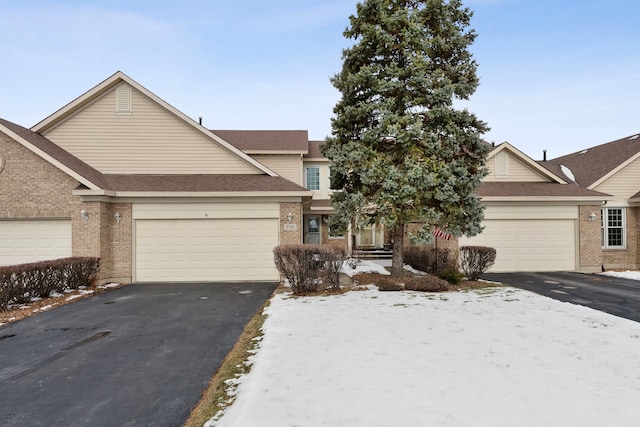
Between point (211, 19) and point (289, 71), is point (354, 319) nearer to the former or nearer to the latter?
point (211, 19)

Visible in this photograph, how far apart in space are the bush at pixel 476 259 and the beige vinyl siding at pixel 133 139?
10.3 meters

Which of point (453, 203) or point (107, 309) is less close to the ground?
point (453, 203)

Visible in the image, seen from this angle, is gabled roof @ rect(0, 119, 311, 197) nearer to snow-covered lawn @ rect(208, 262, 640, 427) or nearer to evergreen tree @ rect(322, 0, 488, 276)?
evergreen tree @ rect(322, 0, 488, 276)

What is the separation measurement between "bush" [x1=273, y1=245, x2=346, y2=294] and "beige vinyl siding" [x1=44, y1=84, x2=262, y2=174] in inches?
242

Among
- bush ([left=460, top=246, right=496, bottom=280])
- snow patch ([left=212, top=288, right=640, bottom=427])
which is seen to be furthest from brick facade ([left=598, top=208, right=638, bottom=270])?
snow patch ([left=212, top=288, right=640, bottom=427])

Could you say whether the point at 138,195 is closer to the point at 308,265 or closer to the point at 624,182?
the point at 308,265

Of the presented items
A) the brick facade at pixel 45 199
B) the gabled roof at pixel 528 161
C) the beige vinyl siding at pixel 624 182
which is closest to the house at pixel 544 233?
the gabled roof at pixel 528 161

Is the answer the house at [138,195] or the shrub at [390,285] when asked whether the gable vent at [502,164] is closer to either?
the shrub at [390,285]

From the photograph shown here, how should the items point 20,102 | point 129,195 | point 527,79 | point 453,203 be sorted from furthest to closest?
point 20,102, point 527,79, point 129,195, point 453,203

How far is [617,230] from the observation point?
1606 cm

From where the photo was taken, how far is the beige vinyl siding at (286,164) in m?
19.7

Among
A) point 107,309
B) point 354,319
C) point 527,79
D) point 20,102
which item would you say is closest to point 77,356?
point 107,309

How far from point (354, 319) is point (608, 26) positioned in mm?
20814

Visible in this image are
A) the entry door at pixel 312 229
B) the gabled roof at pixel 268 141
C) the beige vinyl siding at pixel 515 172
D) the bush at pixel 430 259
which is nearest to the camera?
the bush at pixel 430 259
